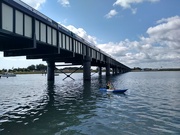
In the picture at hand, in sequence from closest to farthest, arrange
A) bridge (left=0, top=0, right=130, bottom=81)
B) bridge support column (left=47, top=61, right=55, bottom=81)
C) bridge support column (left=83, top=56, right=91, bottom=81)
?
bridge (left=0, top=0, right=130, bottom=81) → bridge support column (left=83, top=56, right=91, bottom=81) → bridge support column (left=47, top=61, right=55, bottom=81)

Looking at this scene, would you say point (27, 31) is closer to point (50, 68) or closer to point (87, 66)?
point (87, 66)

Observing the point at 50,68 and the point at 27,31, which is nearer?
the point at 27,31

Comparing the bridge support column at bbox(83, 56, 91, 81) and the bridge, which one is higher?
the bridge

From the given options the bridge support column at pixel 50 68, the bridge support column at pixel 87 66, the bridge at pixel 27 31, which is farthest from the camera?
the bridge support column at pixel 50 68

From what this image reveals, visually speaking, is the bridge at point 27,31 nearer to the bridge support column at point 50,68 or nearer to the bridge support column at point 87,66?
the bridge support column at point 87,66

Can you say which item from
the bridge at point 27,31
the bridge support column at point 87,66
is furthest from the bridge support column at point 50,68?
the bridge at point 27,31

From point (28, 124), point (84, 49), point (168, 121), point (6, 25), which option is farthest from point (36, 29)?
point (84, 49)

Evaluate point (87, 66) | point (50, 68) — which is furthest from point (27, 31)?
point (50, 68)

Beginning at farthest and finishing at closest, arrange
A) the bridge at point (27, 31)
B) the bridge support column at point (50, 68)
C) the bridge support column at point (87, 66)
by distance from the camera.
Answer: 1. the bridge support column at point (50, 68)
2. the bridge support column at point (87, 66)
3. the bridge at point (27, 31)

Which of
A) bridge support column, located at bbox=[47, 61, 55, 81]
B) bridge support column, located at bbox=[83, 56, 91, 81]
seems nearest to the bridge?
bridge support column, located at bbox=[83, 56, 91, 81]

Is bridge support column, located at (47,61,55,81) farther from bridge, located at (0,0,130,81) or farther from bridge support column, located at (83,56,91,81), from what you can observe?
bridge, located at (0,0,130,81)

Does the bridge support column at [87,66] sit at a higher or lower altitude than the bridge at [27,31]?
Result: lower

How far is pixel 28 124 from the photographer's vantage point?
17234mm

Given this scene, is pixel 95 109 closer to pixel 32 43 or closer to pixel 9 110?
pixel 9 110
